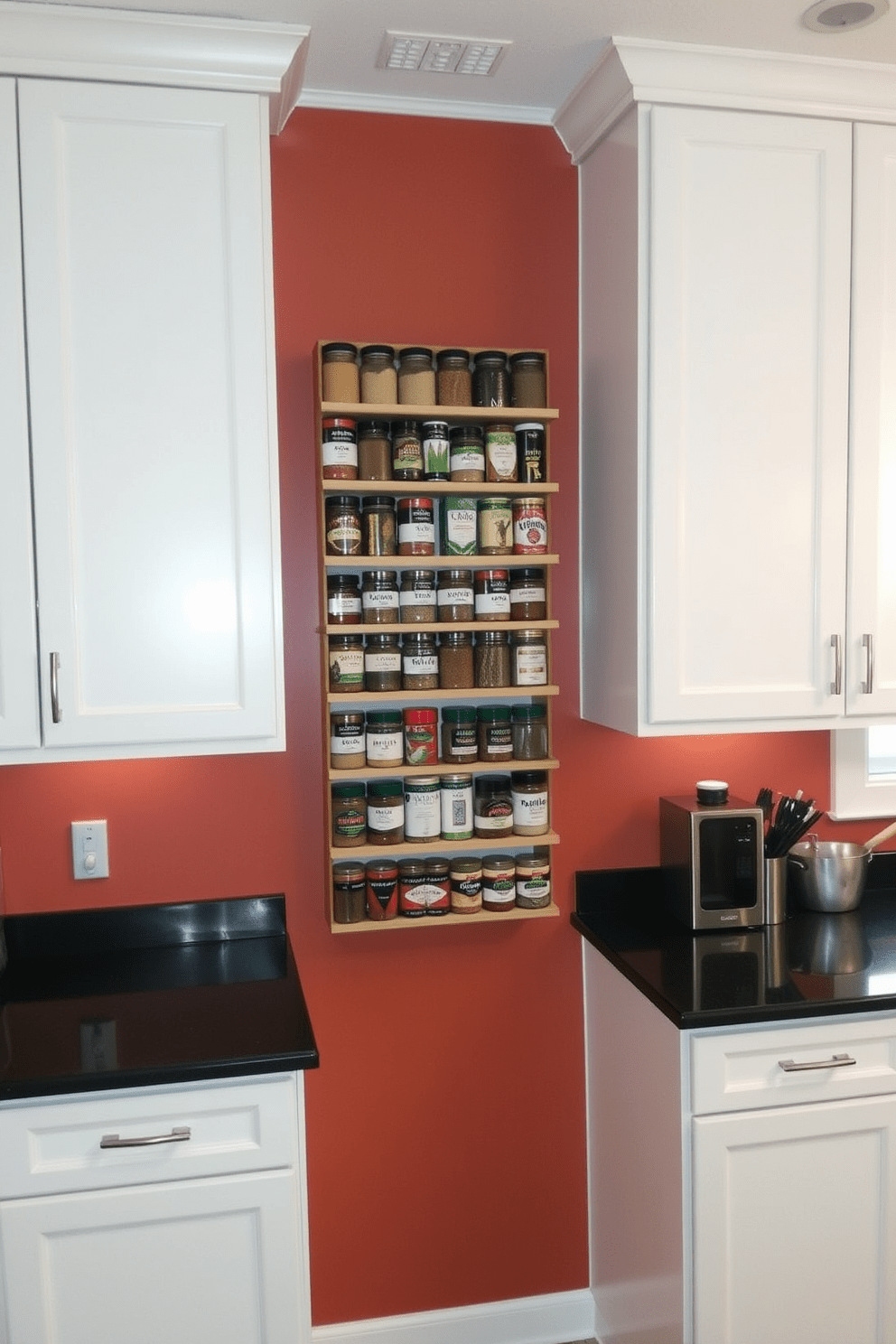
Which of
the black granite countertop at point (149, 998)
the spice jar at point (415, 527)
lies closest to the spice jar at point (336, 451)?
the spice jar at point (415, 527)

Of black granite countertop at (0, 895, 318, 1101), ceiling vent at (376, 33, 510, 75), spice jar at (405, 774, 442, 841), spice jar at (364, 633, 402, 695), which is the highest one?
ceiling vent at (376, 33, 510, 75)

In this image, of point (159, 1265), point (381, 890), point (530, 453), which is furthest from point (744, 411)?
point (159, 1265)

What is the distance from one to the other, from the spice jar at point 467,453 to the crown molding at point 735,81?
663 millimetres

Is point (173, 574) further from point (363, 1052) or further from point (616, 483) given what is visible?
point (363, 1052)

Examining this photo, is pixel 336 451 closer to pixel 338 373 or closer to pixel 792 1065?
pixel 338 373

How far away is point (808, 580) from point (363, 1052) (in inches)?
53.9

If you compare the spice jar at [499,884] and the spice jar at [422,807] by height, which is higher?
the spice jar at [422,807]

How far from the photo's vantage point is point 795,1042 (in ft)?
6.30

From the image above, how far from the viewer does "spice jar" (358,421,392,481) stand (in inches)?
83.2

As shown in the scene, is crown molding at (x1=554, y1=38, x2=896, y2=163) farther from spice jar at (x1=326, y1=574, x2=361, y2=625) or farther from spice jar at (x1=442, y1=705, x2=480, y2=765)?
spice jar at (x1=442, y1=705, x2=480, y2=765)

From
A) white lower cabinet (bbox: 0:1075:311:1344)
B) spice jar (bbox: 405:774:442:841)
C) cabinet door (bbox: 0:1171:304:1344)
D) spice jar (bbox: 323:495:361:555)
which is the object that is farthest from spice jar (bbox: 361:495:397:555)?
cabinet door (bbox: 0:1171:304:1344)

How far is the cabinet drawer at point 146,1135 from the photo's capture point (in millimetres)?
1654

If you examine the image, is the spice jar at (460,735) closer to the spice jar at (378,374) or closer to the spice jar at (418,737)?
the spice jar at (418,737)

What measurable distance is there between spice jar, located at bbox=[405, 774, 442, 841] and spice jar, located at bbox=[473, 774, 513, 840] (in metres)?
0.10
